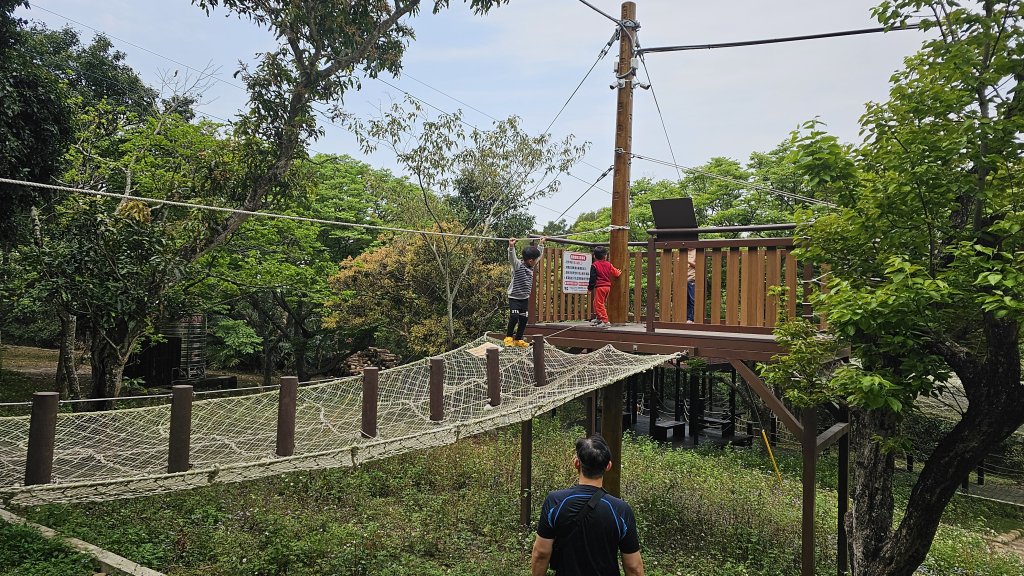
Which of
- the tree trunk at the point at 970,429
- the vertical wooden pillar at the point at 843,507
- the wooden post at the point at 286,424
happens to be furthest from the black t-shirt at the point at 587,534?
the vertical wooden pillar at the point at 843,507

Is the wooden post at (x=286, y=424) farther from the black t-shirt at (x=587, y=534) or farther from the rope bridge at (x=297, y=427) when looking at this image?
the black t-shirt at (x=587, y=534)

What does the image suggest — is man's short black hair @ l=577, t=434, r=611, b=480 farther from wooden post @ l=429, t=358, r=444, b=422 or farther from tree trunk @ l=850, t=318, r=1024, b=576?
tree trunk @ l=850, t=318, r=1024, b=576

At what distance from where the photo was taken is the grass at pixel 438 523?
481 centimetres

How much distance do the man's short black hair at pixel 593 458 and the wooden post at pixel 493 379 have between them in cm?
211

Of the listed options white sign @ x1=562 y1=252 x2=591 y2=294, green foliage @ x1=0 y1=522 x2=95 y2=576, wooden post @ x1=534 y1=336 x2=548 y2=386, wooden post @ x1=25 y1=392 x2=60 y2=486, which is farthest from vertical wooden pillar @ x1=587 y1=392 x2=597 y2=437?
wooden post @ x1=25 y1=392 x2=60 y2=486

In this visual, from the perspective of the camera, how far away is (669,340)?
17.1 feet

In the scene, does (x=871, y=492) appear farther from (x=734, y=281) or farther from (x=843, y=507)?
(x=734, y=281)

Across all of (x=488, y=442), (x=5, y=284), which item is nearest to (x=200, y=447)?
(x=488, y=442)

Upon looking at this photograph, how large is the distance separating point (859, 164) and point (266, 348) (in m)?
13.3

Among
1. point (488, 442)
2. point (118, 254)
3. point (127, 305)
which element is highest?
point (118, 254)

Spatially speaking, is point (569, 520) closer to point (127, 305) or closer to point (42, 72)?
point (42, 72)

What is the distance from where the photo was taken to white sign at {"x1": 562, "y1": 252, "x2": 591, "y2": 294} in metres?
5.44

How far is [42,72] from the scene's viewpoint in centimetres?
549

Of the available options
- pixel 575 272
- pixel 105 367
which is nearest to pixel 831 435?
pixel 575 272
